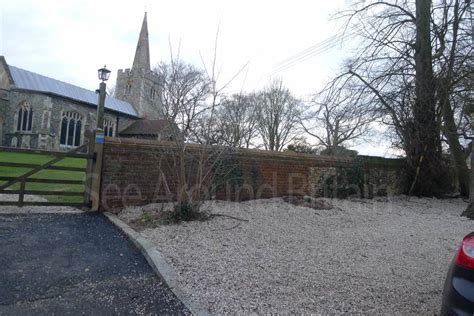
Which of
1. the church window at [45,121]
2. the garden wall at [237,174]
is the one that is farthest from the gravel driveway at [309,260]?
the church window at [45,121]

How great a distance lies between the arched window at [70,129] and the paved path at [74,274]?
29.2m

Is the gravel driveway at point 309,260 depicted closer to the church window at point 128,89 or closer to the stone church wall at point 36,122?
the stone church wall at point 36,122

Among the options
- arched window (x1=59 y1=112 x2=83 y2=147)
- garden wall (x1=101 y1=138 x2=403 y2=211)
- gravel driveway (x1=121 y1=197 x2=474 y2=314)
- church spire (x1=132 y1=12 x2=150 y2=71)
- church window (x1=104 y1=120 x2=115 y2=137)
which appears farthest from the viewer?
church spire (x1=132 y1=12 x2=150 y2=71)

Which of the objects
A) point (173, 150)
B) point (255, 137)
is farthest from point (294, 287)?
point (255, 137)

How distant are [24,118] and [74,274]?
32.4 m

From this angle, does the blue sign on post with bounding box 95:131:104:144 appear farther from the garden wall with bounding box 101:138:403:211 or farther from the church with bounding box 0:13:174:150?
the church with bounding box 0:13:174:150

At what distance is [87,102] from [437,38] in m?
31.8

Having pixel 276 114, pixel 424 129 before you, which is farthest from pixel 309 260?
pixel 276 114

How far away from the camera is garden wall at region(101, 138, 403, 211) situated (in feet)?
21.1

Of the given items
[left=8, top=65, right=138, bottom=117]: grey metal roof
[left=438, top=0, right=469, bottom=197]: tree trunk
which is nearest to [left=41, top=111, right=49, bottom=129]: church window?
[left=8, top=65, right=138, bottom=117]: grey metal roof

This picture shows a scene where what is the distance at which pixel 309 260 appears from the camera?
3926mm

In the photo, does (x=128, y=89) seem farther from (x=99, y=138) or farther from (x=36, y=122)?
(x=99, y=138)

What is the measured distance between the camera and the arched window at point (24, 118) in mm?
28725

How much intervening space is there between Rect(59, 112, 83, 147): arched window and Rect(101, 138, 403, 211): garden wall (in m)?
28.3
